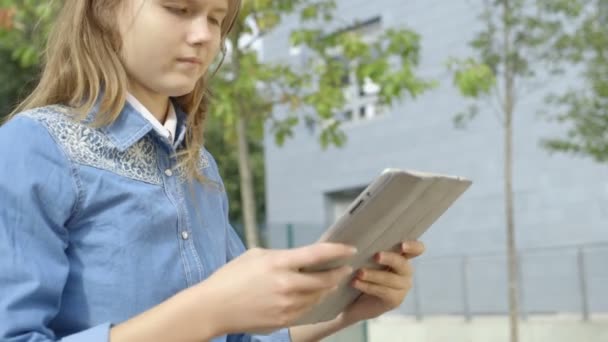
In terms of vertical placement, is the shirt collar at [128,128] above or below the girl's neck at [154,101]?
below

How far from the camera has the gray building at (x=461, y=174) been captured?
37.5 ft

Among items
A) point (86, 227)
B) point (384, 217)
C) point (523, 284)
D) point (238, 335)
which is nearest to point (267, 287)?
point (384, 217)

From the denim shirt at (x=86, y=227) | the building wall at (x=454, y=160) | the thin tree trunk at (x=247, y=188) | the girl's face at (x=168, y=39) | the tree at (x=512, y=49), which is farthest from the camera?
the building wall at (x=454, y=160)

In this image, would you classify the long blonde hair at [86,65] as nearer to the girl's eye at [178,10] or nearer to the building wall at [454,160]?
the girl's eye at [178,10]

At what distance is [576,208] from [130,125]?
12926 millimetres

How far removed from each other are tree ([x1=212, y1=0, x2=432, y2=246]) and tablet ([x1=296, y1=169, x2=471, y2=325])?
6.30 m

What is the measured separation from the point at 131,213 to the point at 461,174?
14.5 meters

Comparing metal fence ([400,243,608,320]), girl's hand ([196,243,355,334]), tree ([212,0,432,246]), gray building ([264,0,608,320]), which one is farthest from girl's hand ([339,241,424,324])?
metal fence ([400,243,608,320])

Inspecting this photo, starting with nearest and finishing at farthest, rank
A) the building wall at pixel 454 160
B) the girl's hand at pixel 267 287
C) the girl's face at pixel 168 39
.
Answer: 1. the girl's hand at pixel 267 287
2. the girl's face at pixel 168 39
3. the building wall at pixel 454 160

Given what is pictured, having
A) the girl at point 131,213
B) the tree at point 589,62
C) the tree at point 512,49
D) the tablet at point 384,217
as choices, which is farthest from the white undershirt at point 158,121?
the tree at point 589,62

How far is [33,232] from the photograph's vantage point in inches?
47.4

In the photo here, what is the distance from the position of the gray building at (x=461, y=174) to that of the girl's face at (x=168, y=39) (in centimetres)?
754

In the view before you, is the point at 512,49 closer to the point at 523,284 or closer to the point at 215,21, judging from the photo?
the point at 523,284

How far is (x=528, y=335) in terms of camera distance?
11.6 metres
